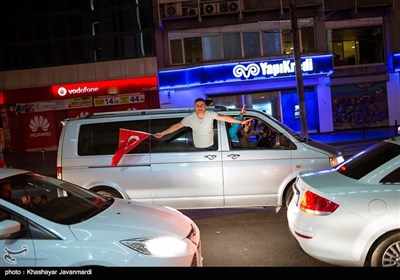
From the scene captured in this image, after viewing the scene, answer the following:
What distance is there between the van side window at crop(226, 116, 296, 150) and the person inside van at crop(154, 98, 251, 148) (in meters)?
0.30

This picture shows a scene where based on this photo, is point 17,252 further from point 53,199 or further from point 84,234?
point 53,199

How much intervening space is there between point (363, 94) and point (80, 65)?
15756 mm

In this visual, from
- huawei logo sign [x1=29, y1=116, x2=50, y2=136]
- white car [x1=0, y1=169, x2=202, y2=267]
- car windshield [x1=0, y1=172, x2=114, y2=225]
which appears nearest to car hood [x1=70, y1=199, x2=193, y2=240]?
white car [x1=0, y1=169, x2=202, y2=267]

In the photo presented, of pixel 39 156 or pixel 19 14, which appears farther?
pixel 19 14

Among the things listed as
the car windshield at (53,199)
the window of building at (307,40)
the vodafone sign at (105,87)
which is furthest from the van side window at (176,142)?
the window of building at (307,40)

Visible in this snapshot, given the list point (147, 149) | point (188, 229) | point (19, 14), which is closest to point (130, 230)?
point (188, 229)

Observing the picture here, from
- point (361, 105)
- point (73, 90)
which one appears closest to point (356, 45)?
point (361, 105)

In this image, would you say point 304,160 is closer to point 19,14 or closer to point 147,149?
point 147,149

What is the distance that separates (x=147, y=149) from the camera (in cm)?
801

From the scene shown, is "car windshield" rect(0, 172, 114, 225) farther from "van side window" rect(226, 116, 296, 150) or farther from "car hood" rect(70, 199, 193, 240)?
"van side window" rect(226, 116, 296, 150)

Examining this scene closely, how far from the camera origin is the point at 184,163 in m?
7.86

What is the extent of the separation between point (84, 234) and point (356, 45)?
79.8 feet

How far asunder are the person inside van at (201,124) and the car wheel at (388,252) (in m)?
3.56

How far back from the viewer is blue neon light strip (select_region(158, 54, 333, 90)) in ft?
77.4
